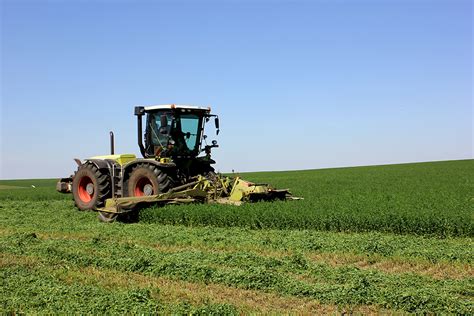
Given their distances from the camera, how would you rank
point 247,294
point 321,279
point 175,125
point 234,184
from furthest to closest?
point 175,125, point 234,184, point 321,279, point 247,294

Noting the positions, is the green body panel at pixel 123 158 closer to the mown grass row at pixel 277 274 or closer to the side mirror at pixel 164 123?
the side mirror at pixel 164 123

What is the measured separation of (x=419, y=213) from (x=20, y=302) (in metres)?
7.47

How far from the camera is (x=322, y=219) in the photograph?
10.6m

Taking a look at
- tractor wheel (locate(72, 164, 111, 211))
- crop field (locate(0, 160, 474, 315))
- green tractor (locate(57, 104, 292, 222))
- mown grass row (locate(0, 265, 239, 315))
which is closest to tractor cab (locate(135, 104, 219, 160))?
green tractor (locate(57, 104, 292, 222))

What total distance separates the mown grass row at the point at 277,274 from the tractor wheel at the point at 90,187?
211 inches

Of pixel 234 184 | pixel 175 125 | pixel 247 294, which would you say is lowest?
pixel 247 294

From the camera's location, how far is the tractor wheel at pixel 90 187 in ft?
48.2

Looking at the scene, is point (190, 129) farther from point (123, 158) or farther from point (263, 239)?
point (263, 239)

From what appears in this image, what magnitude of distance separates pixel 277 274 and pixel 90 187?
1024cm

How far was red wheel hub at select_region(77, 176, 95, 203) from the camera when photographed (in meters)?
15.6

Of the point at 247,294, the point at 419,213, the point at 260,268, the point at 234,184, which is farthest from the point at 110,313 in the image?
the point at 234,184

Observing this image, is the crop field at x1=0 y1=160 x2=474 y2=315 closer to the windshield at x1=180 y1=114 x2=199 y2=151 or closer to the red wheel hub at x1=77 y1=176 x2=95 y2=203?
the red wheel hub at x1=77 y1=176 x2=95 y2=203

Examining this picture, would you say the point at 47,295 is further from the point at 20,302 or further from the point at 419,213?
the point at 419,213

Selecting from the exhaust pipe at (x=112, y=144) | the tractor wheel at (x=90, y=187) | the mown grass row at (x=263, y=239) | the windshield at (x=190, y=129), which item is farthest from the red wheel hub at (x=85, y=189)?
the windshield at (x=190, y=129)
